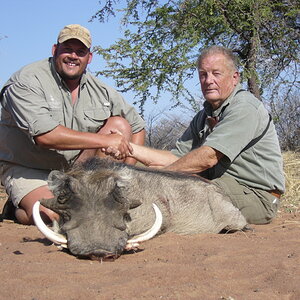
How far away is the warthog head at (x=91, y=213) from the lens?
128 inches

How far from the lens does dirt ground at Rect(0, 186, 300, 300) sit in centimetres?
262

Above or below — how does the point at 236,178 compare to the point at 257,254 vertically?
above

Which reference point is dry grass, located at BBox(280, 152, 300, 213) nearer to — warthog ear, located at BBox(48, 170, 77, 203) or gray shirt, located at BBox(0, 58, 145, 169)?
gray shirt, located at BBox(0, 58, 145, 169)

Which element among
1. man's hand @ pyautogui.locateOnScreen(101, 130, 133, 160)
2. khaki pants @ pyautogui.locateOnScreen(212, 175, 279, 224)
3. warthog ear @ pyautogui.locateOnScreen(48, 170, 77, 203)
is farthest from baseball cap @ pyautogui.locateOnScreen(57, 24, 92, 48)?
warthog ear @ pyautogui.locateOnScreen(48, 170, 77, 203)

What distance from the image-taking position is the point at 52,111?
5125mm

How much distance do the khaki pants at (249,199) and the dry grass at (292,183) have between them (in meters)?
1.34

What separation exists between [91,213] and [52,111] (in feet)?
6.54

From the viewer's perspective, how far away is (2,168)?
5.48 metres

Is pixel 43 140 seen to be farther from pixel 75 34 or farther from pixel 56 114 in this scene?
pixel 75 34

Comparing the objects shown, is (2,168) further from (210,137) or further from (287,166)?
(287,166)

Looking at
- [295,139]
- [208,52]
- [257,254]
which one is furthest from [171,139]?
[257,254]

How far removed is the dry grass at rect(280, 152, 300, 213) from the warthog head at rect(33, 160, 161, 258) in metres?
3.41

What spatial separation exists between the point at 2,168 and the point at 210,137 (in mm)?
2073

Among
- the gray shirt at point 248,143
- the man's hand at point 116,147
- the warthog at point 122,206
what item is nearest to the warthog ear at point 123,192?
the warthog at point 122,206
